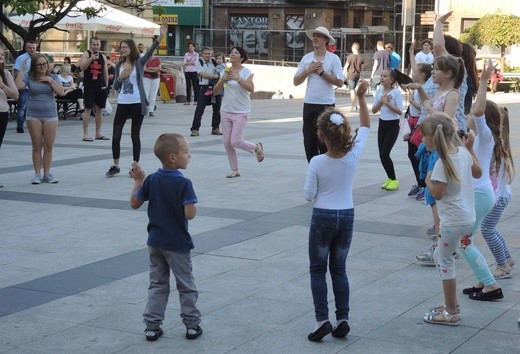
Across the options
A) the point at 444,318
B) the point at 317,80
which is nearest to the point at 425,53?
the point at 317,80

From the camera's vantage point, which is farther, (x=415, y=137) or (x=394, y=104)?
(x=394, y=104)

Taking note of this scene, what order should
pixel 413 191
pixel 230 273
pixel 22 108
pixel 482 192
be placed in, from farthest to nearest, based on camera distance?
pixel 22 108 → pixel 413 191 → pixel 230 273 → pixel 482 192

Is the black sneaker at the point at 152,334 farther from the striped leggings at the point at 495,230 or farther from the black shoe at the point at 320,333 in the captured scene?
the striped leggings at the point at 495,230

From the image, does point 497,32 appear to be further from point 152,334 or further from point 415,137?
point 152,334

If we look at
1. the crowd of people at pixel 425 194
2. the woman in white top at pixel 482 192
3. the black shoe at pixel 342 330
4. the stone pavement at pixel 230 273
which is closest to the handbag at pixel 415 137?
the crowd of people at pixel 425 194

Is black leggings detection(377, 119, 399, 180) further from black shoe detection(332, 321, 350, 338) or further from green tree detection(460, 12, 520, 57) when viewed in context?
green tree detection(460, 12, 520, 57)

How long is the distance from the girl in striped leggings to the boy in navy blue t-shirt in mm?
2355

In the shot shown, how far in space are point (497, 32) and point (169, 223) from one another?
1461 inches

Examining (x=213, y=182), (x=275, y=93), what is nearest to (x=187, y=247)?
(x=213, y=182)

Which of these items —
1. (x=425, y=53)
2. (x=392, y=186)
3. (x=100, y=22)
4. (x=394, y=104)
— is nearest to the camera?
(x=394, y=104)

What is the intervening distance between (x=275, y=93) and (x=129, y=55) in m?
22.0

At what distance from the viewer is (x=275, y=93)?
113 ft

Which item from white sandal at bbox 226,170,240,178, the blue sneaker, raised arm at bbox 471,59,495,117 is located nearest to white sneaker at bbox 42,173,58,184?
white sandal at bbox 226,170,240,178

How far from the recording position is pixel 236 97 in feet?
40.9
